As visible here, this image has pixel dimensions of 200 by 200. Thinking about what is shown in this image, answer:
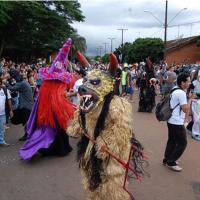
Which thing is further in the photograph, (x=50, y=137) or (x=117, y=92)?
(x=50, y=137)

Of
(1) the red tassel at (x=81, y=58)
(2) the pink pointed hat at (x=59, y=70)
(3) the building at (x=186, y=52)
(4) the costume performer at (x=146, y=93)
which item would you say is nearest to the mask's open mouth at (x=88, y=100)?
(1) the red tassel at (x=81, y=58)

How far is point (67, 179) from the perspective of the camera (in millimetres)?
6047

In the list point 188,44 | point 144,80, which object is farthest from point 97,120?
point 188,44

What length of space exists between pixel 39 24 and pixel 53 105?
28.2m

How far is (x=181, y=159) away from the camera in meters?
7.24

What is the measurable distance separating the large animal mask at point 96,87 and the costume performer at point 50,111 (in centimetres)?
263

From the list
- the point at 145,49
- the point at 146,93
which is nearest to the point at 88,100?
the point at 146,93

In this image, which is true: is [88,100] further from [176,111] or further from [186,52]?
[186,52]

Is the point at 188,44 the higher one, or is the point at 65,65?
the point at 188,44

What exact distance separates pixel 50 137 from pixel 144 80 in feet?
23.3

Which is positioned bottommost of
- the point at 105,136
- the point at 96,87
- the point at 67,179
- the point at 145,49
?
the point at 67,179

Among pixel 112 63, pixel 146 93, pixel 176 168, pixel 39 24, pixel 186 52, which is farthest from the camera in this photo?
pixel 186 52

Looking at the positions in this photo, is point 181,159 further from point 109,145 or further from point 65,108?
point 109,145

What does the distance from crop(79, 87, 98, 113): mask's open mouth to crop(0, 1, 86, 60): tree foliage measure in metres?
26.6
